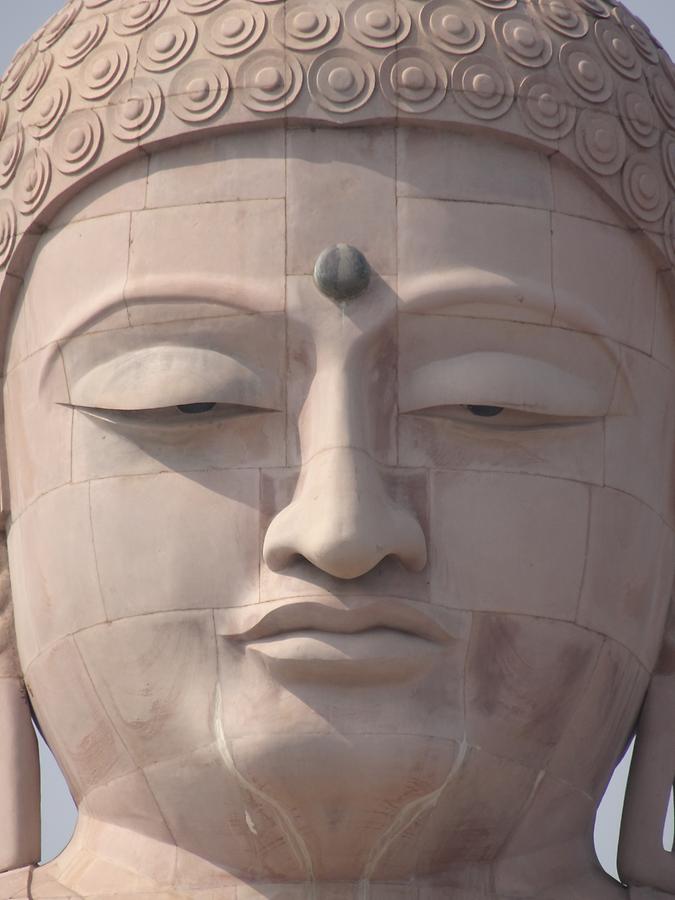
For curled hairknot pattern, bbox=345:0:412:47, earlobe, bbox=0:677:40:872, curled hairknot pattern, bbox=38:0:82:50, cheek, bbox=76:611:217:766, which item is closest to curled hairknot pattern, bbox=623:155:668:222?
curled hairknot pattern, bbox=345:0:412:47

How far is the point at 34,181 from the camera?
87.8 ft

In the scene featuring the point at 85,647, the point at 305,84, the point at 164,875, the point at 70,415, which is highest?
the point at 305,84

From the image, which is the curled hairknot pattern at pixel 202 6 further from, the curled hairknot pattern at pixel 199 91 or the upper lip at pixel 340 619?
the upper lip at pixel 340 619

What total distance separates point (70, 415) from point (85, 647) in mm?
1674

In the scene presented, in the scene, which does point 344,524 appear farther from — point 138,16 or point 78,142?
point 138,16

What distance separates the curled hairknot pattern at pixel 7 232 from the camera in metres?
26.8

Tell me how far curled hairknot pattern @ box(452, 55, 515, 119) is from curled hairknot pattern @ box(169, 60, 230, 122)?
1669mm

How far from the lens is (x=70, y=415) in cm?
2633

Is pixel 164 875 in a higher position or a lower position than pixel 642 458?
lower

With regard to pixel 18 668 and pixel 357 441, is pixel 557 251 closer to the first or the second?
pixel 357 441

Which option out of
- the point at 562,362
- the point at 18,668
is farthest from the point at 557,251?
the point at 18,668

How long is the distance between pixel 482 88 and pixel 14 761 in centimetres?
594

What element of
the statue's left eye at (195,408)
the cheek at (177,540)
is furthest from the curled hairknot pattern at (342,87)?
the cheek at (177,540)

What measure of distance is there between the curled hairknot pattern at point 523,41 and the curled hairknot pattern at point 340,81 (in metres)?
0.01
